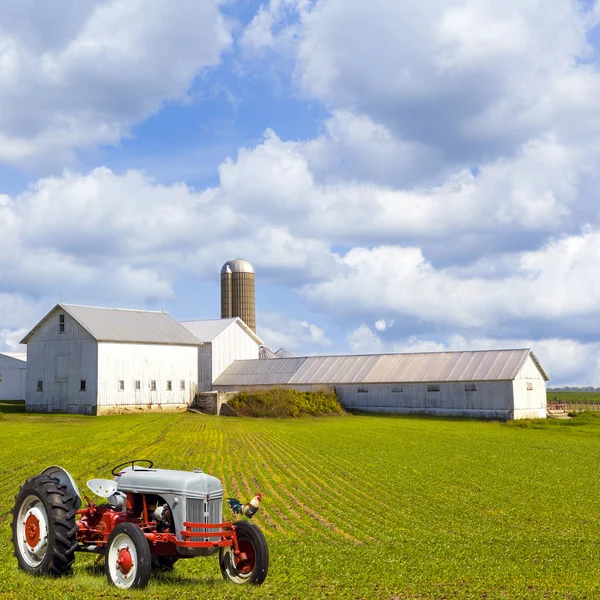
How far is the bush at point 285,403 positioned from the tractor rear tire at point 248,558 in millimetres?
55804

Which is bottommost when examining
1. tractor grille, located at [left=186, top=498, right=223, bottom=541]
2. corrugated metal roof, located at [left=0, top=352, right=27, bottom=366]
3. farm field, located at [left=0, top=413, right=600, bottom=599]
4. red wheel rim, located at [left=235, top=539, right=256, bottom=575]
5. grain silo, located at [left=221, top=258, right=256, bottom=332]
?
farm field, located at [left=0, top=413, right=600, bottom=599]

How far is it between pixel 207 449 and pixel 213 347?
47100mm

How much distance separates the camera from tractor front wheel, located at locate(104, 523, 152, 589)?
10953mm

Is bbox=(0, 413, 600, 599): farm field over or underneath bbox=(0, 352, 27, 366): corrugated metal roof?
underneath

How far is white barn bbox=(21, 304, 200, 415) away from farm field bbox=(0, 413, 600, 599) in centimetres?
2104

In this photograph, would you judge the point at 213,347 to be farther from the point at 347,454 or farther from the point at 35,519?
the point at 35,519

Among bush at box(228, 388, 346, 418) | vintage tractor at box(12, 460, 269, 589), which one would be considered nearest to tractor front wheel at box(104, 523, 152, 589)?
vintage tractor at box(12, 460, 269, 589)

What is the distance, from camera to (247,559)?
38.3 feet

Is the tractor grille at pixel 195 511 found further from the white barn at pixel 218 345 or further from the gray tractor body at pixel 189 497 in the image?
the white barn at pixel 218 345

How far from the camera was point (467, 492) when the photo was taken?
74.8 ft

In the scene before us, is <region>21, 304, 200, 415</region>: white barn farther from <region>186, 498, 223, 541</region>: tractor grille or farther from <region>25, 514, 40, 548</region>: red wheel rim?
<region>186, 498, 223, 541</region>: tractor grille

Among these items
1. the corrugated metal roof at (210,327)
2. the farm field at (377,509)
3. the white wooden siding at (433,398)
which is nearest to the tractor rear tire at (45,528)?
the farm field at (377,509)

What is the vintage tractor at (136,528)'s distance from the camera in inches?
447

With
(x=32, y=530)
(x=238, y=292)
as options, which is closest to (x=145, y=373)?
(x=238, y=292)
